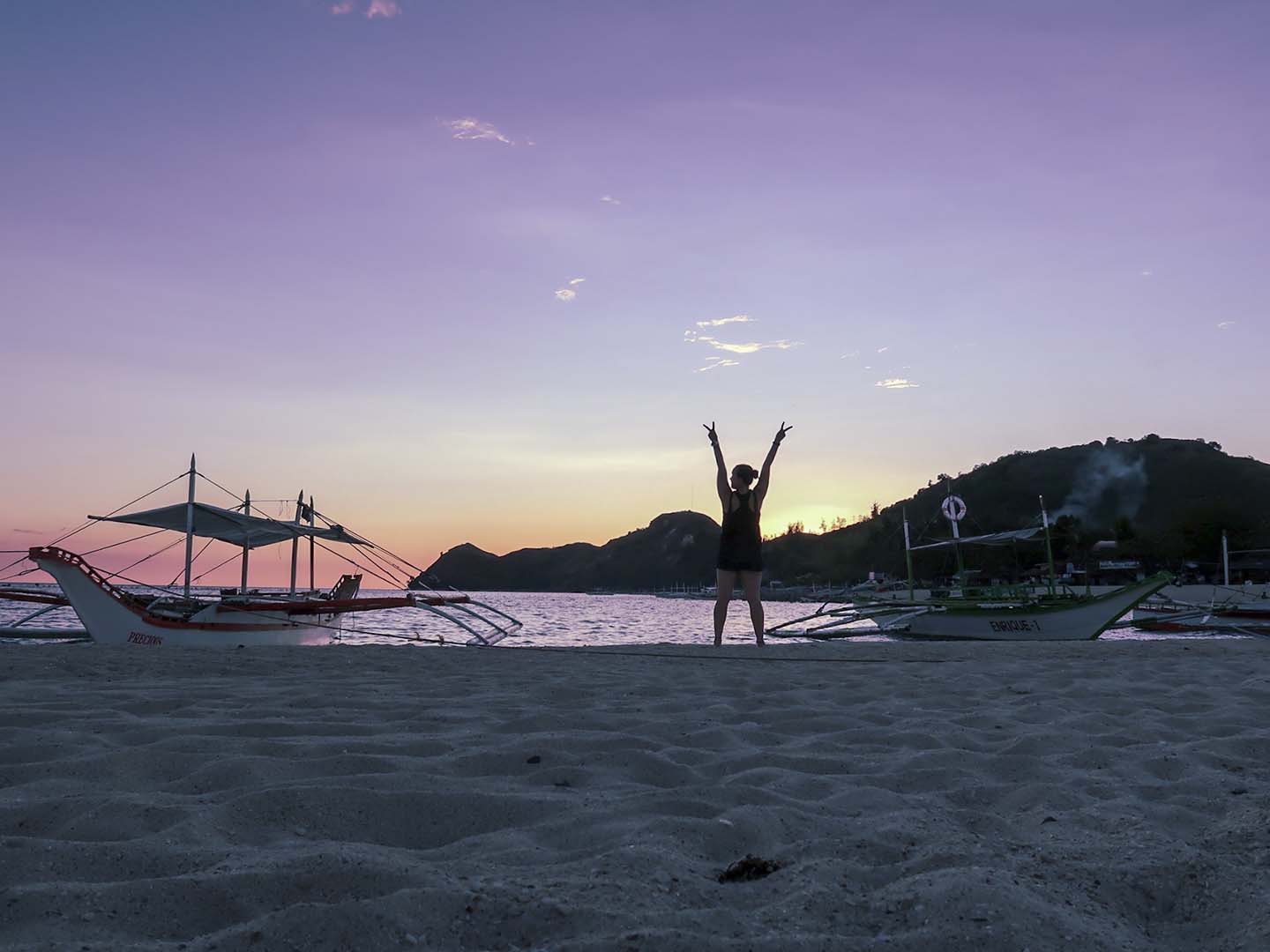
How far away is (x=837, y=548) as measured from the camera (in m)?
176

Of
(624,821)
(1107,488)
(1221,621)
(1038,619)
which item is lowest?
(1221,621)

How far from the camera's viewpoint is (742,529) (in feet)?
30.7

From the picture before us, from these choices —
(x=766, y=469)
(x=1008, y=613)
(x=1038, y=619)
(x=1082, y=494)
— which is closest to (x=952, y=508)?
(x=1008, y=613)

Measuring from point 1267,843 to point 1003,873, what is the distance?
2.74 ft

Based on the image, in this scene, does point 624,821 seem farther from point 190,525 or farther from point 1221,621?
point 1221,621

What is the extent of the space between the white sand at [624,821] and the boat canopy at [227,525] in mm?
12830

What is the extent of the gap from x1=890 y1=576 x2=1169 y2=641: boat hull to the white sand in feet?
39.9

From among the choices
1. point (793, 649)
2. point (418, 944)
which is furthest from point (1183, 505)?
point (418, 944)

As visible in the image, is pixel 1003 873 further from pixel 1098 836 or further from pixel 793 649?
pixel 793 649

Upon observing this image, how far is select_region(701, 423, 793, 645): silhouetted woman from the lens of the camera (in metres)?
9.30

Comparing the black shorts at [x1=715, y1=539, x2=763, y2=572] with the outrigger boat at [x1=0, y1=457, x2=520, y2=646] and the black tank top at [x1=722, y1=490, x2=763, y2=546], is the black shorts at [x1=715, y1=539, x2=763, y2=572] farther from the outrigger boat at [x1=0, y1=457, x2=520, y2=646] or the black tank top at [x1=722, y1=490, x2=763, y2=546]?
the outrigger boat at [x1=0, y1=457, x2=520, y2=646]

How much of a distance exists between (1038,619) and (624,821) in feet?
53.8

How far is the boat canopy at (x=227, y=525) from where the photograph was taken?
1638cm

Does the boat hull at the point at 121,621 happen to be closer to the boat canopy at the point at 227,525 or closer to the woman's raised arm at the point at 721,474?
the boat canopy at the point at 227,525
